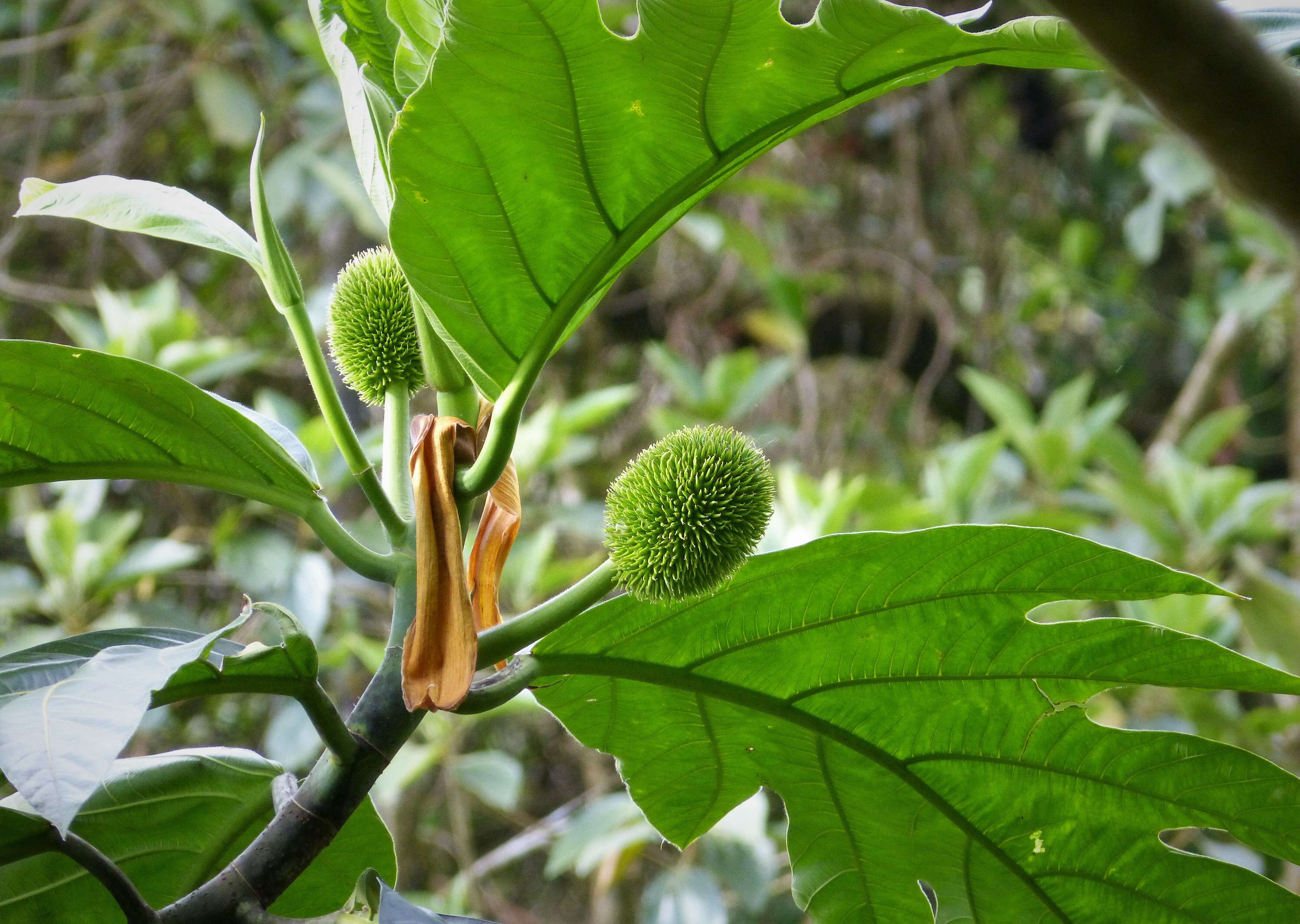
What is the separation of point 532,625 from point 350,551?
0.10 meters

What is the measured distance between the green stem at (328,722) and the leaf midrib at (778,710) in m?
0.11

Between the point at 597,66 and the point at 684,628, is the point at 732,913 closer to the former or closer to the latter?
the point at 684,628

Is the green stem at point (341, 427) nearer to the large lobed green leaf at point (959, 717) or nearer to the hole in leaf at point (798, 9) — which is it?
the large lobed green leaf at point (959, 717)

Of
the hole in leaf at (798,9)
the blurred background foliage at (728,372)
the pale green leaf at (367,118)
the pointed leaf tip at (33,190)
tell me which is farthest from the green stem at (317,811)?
the hole in leaf at (798,9)

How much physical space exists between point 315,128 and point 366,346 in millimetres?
2073

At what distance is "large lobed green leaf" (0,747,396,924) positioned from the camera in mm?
660

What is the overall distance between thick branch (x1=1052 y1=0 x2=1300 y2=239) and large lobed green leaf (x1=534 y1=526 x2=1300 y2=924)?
424mm

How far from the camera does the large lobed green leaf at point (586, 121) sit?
0.52 m

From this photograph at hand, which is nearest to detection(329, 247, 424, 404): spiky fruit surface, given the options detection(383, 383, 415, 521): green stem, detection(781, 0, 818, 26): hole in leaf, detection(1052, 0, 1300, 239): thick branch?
detection(383, 383, 415, 521): green stem

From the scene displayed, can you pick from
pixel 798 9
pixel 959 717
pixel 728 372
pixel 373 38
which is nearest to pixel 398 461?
pixel 373 38

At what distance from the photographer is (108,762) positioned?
0.44 m

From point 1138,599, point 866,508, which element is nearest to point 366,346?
point 1138,599

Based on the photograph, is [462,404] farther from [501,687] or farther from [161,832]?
[161,832]

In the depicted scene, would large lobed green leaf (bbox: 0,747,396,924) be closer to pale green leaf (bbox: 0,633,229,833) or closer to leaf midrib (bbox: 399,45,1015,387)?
pale green leaf (bbox: 0,633,229,833)
